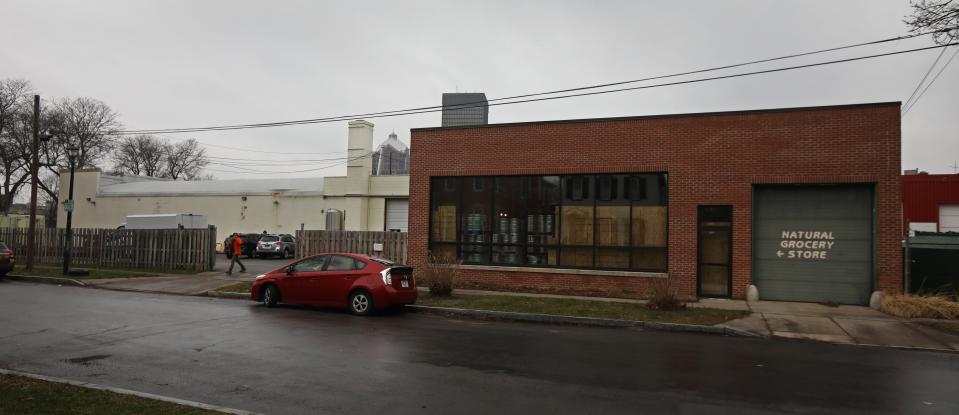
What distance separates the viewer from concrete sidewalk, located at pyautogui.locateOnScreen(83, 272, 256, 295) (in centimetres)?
1825

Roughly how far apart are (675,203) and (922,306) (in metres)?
6.04

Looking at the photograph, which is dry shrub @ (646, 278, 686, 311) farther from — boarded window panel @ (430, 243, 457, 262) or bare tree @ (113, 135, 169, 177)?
bare tree @ (113, 135, 169, 177)

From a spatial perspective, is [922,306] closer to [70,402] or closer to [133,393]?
[133,393]

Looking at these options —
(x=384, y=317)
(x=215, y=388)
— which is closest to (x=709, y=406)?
(x=215, y=388)

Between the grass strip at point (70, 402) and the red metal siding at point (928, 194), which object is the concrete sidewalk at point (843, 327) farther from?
the red metal siding at point (928, 194)

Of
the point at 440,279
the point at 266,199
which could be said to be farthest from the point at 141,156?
the point at 440,279

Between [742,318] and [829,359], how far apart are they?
3747mm

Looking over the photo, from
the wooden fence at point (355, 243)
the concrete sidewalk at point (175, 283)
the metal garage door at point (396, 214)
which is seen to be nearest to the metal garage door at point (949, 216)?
the wooden fence at point (355, 243)

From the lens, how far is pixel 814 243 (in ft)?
51.7

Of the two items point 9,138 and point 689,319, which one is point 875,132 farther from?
point 9,138

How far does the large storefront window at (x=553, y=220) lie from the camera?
56.4 ft

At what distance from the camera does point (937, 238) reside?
48.6 feet

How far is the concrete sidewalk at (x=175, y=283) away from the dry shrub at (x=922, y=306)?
18118mm

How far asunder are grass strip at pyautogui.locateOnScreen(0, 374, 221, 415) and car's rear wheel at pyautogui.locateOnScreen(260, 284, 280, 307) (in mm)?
8327
